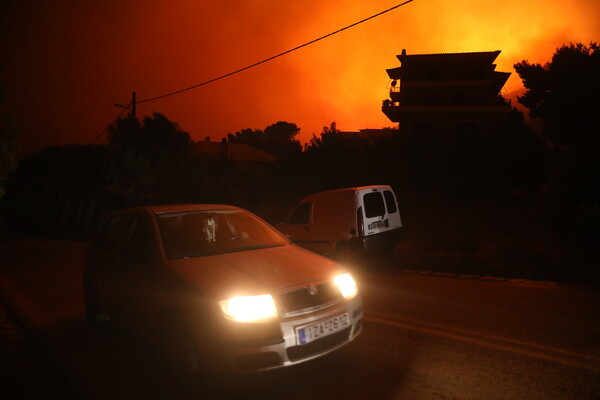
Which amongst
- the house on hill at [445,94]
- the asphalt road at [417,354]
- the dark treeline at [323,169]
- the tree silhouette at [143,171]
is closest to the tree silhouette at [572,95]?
the dark treeline at [323,169]

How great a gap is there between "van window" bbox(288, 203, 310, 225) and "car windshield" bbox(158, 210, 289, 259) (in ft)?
17.8

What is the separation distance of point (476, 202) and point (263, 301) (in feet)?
71.3

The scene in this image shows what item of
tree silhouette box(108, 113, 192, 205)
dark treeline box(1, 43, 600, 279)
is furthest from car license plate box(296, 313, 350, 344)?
tree silhouette box(108, 113, 192, 205)

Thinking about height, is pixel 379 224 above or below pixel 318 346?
above

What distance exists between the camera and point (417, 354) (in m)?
4.57

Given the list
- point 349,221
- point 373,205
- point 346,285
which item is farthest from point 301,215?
point 346,285

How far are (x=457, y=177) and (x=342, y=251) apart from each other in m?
16.0

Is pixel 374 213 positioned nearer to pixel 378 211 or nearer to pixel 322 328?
pixel 378 211

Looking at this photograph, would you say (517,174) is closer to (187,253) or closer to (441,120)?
(441,120)

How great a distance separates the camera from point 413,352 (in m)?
4.64

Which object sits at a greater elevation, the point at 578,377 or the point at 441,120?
the point at 441,120

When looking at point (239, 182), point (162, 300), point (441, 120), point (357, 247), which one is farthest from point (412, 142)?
point (162, 300)

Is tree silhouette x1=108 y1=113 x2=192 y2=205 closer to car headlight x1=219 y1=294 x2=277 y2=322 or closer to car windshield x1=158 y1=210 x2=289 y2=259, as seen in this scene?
car windshield x1=158 y1=210 x2=289 y2=259

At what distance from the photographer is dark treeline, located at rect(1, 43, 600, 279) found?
40.6 feet
